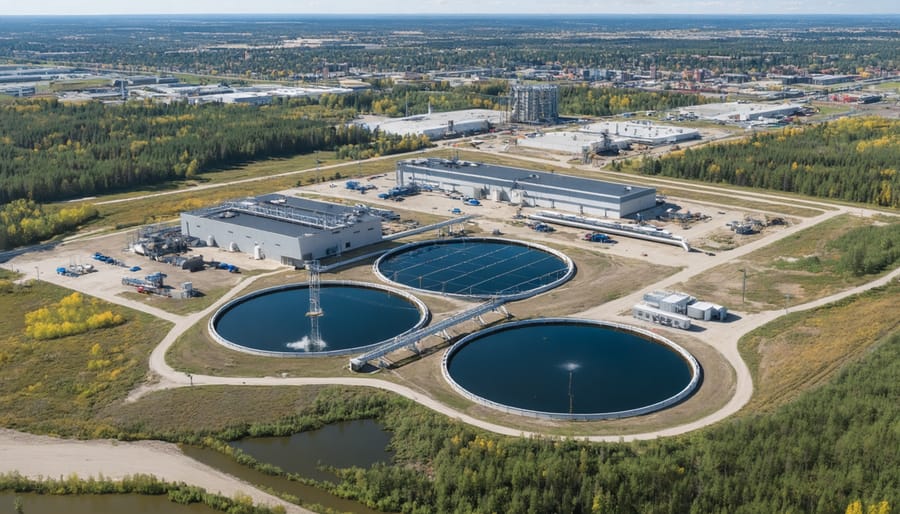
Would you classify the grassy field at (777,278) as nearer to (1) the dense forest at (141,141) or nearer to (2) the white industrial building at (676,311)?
(2) the white industrial building at (676,311)

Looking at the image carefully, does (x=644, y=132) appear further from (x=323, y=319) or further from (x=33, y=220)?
(x=33, y=220)

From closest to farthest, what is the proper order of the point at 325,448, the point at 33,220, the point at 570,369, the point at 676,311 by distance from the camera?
the point at 325,448
the point at 570,369
the point at 676,311
the point at 33,220

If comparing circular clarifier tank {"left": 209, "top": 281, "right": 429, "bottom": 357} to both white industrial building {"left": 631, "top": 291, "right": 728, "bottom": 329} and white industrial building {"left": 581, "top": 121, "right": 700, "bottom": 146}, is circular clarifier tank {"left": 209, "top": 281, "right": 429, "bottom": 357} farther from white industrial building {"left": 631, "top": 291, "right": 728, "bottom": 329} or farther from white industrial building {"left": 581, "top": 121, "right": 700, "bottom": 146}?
white industrial building {"left": 581, "top": 121, "right": 700, "bottom": 146}

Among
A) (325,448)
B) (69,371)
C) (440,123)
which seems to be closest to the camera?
(325,448)

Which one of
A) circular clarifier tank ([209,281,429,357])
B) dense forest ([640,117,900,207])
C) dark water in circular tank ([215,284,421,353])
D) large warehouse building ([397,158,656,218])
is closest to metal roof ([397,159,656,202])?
large warehouse building ([397,158,656,218])

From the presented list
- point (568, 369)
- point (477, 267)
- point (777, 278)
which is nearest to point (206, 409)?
point (568, 369)

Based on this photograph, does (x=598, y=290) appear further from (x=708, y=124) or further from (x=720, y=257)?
(x=708, y=124)
